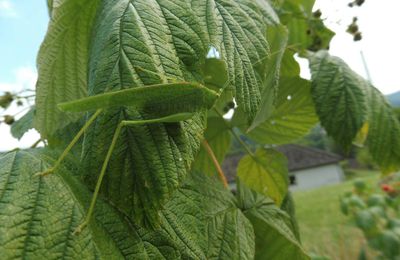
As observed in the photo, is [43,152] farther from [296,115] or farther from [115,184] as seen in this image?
[296,115]

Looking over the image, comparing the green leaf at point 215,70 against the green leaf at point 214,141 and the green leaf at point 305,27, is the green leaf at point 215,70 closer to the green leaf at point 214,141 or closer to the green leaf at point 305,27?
the green leaf at point 214,141

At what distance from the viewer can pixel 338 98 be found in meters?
0.65

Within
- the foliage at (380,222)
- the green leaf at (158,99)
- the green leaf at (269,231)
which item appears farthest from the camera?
the foliage at (380,222)

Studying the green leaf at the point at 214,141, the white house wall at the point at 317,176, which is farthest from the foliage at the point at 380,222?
the white house wall at the point at 317,176

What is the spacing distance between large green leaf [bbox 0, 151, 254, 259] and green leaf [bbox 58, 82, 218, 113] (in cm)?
8

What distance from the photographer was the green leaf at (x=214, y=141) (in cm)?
78

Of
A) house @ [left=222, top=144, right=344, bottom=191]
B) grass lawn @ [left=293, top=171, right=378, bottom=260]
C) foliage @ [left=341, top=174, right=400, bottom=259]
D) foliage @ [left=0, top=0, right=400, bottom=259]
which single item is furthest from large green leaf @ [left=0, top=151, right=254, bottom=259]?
house @ [left=222, top=144, right=344, bottom=191]

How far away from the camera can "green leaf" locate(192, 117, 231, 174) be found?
2.55 feet

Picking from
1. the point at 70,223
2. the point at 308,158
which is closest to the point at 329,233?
the point at 70,223

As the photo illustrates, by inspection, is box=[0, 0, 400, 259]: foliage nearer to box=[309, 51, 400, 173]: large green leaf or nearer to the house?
box=[309, 51, 400, 173]: large green leaf

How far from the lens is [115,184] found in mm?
327

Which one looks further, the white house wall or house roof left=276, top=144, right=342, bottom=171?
the white house wall

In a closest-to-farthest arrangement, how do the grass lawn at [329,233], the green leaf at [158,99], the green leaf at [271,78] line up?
the green leaf at [158,99] < the green leaf at [271,78] < the grass lawn at [329,233]

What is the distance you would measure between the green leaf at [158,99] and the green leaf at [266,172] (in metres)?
0.45
